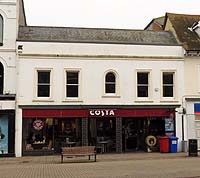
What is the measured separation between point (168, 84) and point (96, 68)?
497 cm

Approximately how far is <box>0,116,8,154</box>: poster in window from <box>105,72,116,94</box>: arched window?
6608mm

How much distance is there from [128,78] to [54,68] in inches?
189

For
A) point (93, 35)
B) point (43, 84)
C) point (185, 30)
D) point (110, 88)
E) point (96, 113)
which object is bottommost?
point (96, 113)

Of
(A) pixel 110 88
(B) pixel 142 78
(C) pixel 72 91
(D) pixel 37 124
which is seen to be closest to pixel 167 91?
(B) pixel 142 78

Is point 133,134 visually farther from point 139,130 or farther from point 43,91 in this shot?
point 43,91

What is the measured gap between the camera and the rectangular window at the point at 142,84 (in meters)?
25.9

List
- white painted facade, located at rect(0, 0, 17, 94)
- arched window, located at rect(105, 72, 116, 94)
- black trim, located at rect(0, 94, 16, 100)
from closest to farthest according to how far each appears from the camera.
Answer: black trim, located at rect(0, 94, 16, 100) < white painted facade, located at rect(0, 0, 17, 94) < arched window, located at rect(105, 72, 116, 94)

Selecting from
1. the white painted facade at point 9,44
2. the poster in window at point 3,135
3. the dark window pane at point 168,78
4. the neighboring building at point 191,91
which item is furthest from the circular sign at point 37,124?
the neighboring building at point 191,91

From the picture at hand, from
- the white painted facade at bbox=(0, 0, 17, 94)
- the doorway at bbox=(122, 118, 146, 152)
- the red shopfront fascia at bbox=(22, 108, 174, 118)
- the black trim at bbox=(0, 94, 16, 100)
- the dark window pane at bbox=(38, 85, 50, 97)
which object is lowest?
the doorway at bbox=(122, 118, 146, 152)

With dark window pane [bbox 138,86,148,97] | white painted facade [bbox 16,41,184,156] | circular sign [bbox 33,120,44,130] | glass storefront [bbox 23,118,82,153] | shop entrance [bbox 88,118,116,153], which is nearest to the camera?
white painted facade [bbox 16,41,184,156]

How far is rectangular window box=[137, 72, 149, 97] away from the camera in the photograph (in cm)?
2591

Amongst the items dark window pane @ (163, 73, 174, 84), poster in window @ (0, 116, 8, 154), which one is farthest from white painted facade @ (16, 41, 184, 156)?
poster in window @ (0, 116, 8, 154)

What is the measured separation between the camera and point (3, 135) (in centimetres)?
2378

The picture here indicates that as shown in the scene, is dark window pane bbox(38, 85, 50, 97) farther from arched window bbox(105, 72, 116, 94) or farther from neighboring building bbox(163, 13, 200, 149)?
neighboring building bbox(163, 13, 200, 149)
